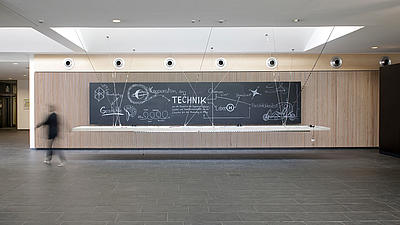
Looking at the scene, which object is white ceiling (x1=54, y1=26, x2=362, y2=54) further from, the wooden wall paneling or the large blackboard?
the wooden wall paneling

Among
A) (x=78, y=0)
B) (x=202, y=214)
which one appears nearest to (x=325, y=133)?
(x=202, y=214)

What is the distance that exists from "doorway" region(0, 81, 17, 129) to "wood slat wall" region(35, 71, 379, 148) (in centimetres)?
1157

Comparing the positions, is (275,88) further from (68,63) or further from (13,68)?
(13,68)

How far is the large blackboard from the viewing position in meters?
10.3

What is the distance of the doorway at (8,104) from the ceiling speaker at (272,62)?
51.0ft

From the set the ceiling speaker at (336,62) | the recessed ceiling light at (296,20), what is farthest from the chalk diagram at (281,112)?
the recessed ceiling light at (296,20)

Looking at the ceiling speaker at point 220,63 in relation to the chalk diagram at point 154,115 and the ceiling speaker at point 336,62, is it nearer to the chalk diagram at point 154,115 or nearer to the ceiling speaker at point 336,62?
the chalk diagram at point 154,115

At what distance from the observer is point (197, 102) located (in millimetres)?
10328

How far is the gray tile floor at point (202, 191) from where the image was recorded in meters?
4.23

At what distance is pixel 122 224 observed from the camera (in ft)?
13.1

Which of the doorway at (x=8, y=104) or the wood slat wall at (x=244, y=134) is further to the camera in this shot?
the doorway at (x=8, y=104)

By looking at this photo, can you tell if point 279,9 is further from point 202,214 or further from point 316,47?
point 316,47

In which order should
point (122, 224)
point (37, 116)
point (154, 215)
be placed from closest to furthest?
point (122, 224), point (154, 215), point (37, 116)

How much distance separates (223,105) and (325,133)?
10.1ft
